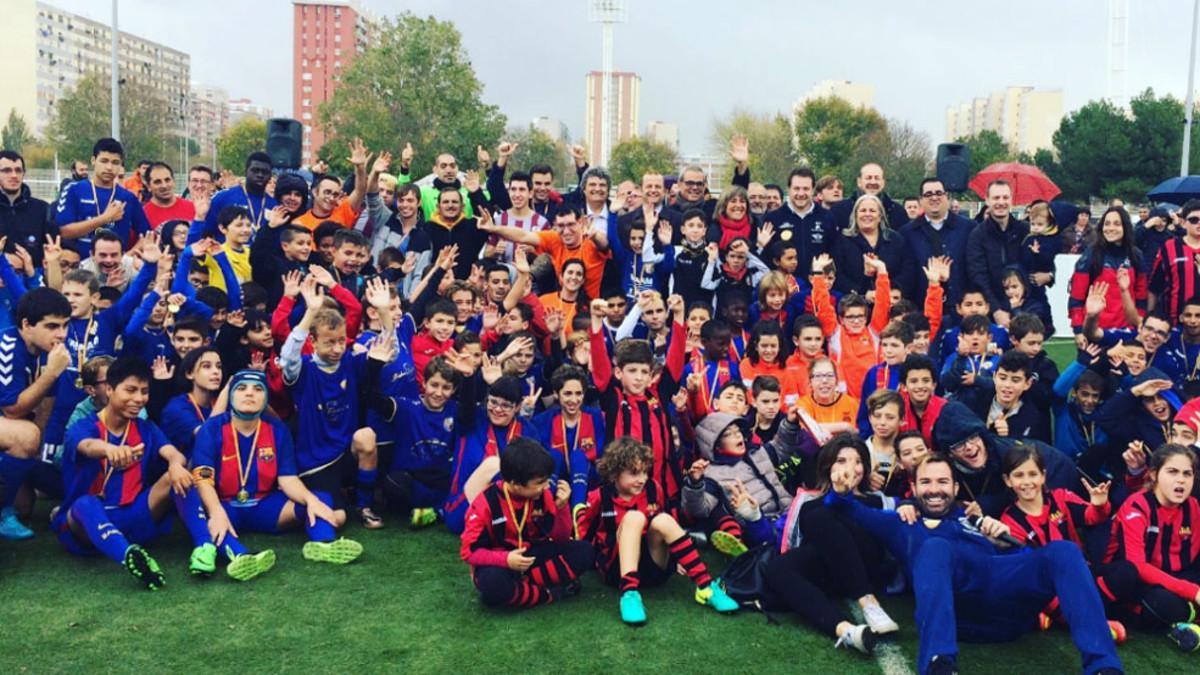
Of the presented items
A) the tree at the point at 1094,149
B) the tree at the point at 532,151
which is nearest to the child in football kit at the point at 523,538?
the tree at the point at 1094,149

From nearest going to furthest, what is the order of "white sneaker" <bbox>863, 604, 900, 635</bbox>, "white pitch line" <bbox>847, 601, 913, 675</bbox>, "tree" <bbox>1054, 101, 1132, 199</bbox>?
1. "white pitch line" <bbox>847, 601, 913, 675</bbox>
2. "white sneaker" <bbox>863, 604, 900, 635</bbox>
3. "tree" <bbox>1054, 101, 1132, 199</bbox>

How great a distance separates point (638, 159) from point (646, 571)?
5937 cm

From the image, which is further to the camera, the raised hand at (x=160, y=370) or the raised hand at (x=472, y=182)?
the raised hand at (x=472, y=182)

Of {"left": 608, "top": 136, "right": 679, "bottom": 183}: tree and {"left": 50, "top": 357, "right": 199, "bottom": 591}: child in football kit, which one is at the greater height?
{"left": 608, "top": 136, "right": 679, "bottom": 183}: tree

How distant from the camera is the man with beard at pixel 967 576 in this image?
13.5ft

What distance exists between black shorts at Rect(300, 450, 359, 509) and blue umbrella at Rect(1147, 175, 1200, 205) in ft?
49.7

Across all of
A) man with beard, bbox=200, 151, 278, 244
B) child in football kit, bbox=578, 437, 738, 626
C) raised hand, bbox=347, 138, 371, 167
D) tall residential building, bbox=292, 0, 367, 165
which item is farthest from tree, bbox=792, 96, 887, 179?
tall residential building, bbox=292, 0, 367, 165

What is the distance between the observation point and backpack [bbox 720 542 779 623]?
5.05 metres

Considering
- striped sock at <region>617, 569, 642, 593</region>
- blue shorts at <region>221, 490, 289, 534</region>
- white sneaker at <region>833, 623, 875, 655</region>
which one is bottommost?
white sneaker at <region>833, 623, 875, 655</region>

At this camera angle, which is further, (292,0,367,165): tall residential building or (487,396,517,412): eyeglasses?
(292,0,367,165): tall residential building

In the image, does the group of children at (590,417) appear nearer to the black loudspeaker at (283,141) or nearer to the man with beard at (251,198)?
the man with beard at (251,198)

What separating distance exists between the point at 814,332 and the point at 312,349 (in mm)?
3281

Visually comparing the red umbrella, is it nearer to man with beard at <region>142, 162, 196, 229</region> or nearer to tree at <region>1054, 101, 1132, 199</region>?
man with beard at <region>142, 162, 196, 229</region>

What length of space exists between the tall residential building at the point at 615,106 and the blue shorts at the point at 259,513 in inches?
6027
